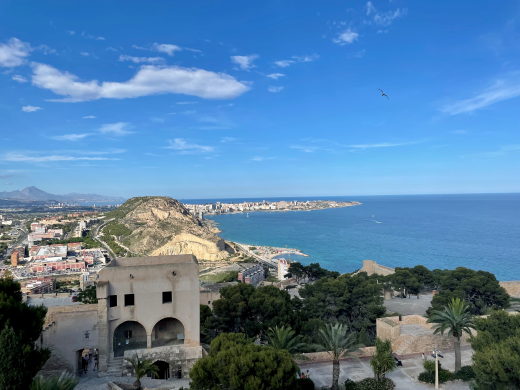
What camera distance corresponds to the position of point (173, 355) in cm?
1513

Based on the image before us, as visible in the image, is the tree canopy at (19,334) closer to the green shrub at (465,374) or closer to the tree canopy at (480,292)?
the green shrub at (465,374)

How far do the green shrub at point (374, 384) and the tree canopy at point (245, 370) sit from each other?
13.3 ft

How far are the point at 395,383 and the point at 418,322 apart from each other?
253 inches

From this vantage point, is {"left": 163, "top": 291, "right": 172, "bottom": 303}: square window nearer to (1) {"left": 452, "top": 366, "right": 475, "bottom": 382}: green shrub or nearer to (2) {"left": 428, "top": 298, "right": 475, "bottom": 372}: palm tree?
(2) {"left": 428, "top": 298, "right": 475, "bottom": 372}: palm tree

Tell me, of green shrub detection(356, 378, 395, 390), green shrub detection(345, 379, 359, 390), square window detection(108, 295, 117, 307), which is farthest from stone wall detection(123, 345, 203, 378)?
green shrub detection(356, 378, 395, 390)

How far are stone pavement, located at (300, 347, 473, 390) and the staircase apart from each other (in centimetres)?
813

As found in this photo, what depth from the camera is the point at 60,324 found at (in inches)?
590

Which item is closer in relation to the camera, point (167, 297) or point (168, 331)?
point (167, 297)

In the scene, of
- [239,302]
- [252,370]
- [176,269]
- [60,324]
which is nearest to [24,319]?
[60,324]

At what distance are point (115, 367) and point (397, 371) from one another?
41.8 ft

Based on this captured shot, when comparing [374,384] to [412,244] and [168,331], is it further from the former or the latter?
[412,244]

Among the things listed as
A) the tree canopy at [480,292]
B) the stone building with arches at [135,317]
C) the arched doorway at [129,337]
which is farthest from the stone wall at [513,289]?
the arched doorway at [129,337]

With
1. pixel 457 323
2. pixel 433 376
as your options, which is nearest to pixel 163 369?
pixel 433 376

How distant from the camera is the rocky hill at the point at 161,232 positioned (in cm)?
7000
